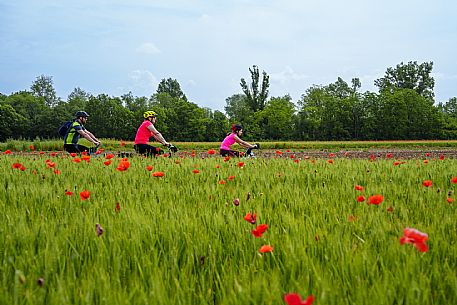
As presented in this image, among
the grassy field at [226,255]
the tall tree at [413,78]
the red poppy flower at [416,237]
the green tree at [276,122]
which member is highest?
the tall tree at [413,78]

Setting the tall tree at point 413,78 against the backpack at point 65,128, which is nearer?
the backpack at point 65,128

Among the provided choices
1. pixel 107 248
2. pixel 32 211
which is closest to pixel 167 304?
pixel 107 248

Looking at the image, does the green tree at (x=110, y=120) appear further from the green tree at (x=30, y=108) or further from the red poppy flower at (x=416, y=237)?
the red poppy flower at (x=416, y=237)

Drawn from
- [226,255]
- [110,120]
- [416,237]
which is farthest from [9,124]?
[416,237]

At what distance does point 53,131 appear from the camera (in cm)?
6306

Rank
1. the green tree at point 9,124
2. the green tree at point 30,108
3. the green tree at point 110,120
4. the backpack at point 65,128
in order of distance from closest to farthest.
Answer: the backpack at point 65,128, the green tree at point 9,124, the green tree at point 110,120, the green tree at point 30,108

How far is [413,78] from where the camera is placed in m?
→ 78.9

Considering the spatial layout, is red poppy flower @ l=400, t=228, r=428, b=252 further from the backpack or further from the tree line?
the tree line

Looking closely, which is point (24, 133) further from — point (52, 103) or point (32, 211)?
point (32, 211)

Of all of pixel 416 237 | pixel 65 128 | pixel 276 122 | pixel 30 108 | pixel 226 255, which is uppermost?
pixel 30 108

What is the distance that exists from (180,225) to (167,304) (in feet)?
3.05

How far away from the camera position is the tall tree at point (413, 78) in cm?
7756

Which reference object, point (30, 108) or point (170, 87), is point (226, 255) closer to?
point (30, 108)

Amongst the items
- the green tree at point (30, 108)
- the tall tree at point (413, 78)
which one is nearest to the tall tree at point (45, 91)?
the green tree at point (30, 108)
